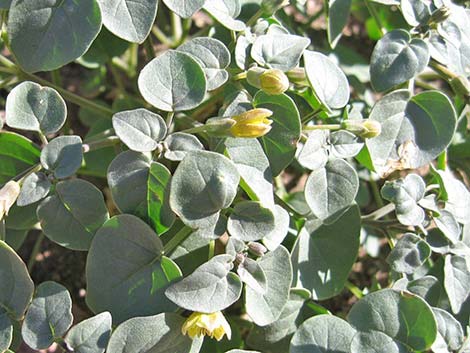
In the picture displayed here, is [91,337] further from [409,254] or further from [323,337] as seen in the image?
[409,254]

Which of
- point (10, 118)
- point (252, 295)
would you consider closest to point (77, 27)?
point (10, 118)

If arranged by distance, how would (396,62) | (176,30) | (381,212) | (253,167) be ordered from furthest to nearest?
(176,30), (381,212), (396,62), (253,167)

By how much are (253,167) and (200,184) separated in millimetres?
Result: 135

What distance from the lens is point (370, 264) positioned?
2.02m

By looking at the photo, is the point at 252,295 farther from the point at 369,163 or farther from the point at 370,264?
the point at 370,264

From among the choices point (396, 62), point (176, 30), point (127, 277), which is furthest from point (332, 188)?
point (176, 30)

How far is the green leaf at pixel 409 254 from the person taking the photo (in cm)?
135

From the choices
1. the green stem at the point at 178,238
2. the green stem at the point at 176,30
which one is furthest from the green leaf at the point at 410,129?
the green stem at the point at 176,30

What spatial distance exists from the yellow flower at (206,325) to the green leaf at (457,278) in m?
0.46

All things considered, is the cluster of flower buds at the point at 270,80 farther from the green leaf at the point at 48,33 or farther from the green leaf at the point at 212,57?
the green leaf at the point at 48,33

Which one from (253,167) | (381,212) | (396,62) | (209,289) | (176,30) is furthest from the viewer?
(176,30)

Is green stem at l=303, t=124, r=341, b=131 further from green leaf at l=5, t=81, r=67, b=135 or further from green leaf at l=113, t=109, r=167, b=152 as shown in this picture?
green leaf at l=5, t=81, r=67, b=135

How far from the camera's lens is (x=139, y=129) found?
4.03ft

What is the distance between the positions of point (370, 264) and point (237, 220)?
2.91 feet
